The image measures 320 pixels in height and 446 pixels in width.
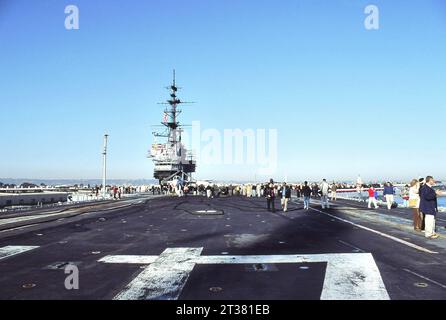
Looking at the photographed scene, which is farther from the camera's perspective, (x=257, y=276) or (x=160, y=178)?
(x=160, y=178)

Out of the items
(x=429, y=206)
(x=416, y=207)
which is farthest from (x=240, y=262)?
(x=416, y=207)

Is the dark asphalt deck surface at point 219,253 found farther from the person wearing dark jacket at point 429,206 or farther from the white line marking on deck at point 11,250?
the person wearing dark jacket at point 429,206

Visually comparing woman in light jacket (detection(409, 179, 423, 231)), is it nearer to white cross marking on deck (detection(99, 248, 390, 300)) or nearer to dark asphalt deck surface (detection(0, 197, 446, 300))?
dark asphalt deck surface (detection(0, 197, 446, 300))

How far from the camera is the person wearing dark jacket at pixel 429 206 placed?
11906 mm

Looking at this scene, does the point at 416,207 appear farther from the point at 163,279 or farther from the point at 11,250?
the point at 11,250

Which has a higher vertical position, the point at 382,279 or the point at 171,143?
the point at 171,143

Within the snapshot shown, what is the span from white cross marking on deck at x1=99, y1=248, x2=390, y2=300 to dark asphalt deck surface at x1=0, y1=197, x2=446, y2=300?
0.18 meters

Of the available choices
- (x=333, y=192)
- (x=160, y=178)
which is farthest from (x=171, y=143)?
(x=333, y=192)

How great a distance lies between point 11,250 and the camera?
1006 centimetres

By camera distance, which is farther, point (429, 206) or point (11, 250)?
point (429, 206)

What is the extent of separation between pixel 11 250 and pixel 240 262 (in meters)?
6.04
